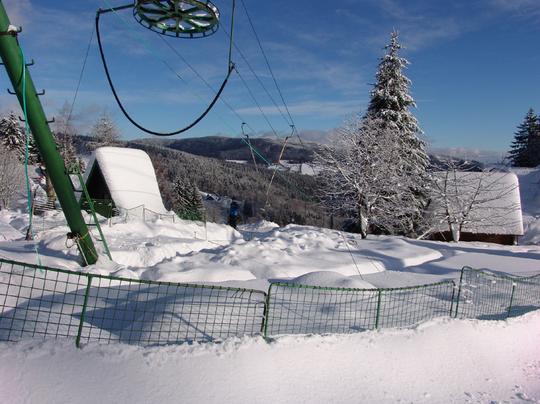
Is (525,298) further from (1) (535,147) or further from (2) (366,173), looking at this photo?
(1) (535,147)

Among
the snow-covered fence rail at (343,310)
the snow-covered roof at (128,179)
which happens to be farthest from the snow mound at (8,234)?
the snow-covered fence rail at (343,310)

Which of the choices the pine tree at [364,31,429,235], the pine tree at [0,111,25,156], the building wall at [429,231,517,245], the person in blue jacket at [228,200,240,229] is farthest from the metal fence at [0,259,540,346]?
the pine tree at [0,111,25,156]

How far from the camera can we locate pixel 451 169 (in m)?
30.5

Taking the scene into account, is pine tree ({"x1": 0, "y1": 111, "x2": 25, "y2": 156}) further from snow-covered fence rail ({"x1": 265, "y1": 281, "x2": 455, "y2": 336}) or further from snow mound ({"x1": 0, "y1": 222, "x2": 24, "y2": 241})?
snow-covered fence rail ({"x1": 265, "y1": 281, "x2": 455, "y2": 336})

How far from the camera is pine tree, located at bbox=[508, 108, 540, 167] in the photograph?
65.2 m

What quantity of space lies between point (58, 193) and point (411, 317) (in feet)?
25.4

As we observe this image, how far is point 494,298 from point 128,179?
69.0 feet

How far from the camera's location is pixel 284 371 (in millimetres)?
4840

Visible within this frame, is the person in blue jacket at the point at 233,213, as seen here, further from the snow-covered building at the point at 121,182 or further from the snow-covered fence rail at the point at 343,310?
the snow-covered fence rail at the point at 343,310

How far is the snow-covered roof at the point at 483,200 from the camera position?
2931 centimetres

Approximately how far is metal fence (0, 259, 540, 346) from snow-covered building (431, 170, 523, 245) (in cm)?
2118

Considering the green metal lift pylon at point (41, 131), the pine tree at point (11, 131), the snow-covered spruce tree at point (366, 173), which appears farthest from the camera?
the pine tree at point (11, 131)

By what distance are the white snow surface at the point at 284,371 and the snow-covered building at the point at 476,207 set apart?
24108 mm

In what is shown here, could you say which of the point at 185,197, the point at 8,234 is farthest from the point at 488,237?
A: the point at 185,197
